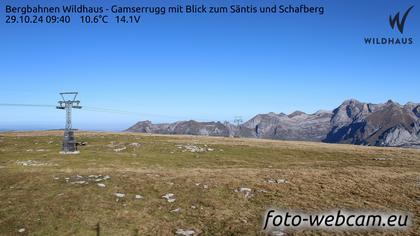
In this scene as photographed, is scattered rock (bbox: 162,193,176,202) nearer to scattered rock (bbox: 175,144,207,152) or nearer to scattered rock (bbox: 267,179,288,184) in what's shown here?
scattered rock (bbox: 267,179,288,184)

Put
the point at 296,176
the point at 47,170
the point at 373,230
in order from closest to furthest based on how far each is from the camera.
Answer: the point at 373,230
the point at 296,176
the point at 47,170

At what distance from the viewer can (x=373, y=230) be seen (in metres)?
24.5

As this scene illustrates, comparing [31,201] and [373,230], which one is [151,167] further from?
[373,230]

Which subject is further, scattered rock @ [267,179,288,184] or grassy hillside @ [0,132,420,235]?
→ scattered rock @ [267,179,288,184]

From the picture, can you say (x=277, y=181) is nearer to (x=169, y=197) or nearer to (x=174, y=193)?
(x=174, y=193)

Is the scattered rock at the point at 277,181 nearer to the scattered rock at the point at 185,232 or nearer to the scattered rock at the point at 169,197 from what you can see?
the scattered rock at the point at 169,197

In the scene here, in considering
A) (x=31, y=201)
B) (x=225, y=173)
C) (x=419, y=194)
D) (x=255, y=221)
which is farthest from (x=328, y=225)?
(x=31, y=201)

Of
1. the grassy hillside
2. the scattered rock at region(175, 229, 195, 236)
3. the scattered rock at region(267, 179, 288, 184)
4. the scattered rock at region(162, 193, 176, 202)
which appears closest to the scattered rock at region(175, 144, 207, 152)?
the grassy hillside

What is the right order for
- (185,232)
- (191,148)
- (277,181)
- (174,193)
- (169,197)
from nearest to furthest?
(185,232), (169,197), (174,193), (277,181), (191,148)

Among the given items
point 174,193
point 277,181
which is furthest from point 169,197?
point 277,181

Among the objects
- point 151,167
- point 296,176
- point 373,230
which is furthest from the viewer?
point 151,167

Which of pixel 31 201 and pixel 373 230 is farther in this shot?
pixel 31 201

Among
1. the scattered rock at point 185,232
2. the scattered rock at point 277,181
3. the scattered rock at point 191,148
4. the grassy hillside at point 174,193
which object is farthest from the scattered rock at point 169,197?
the scattered rock at point 191,148

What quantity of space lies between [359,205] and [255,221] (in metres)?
9.14
